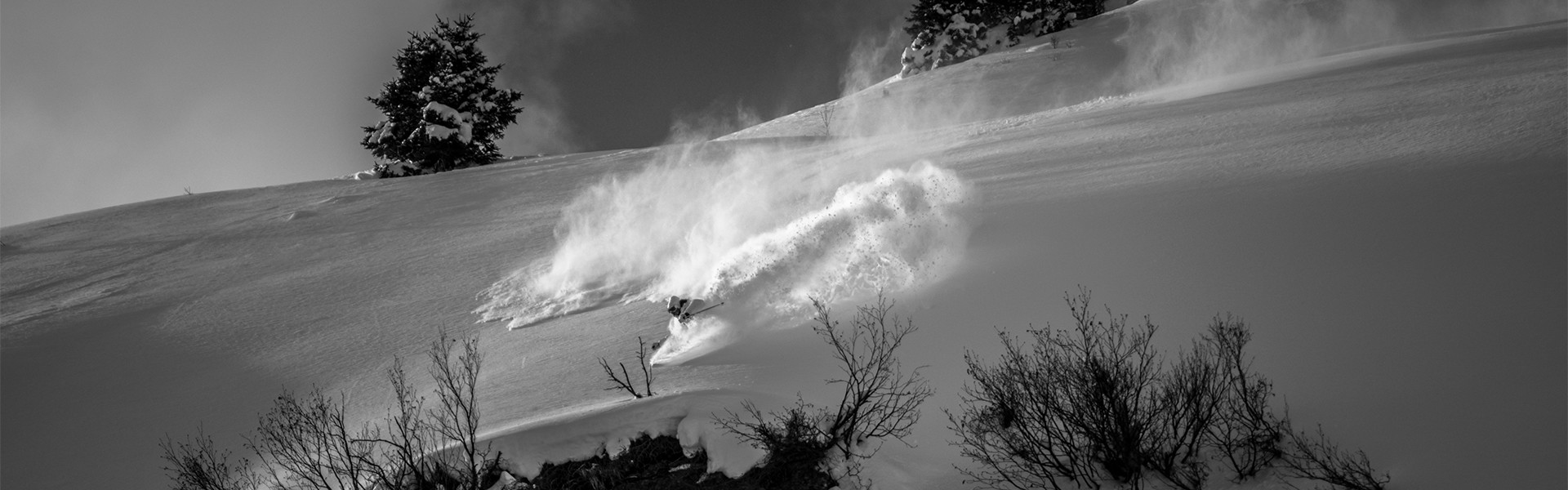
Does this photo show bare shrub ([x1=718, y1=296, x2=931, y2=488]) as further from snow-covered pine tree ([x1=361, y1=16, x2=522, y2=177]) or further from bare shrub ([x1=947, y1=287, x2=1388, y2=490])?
snow-covered pine tree ([x1=361, y1=16, x2=522, y2=177])

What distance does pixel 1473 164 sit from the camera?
11.1 m

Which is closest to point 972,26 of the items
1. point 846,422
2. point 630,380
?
point 630,380

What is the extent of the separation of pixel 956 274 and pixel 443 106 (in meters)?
31.3

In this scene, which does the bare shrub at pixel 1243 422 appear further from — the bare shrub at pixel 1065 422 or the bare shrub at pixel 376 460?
the bare shrub at pixel 376 460

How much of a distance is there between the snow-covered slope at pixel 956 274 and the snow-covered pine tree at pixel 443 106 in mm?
11122

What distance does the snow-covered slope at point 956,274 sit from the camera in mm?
8078

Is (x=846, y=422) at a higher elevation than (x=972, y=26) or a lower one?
lower

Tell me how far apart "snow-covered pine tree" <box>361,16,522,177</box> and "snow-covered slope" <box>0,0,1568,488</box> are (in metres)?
11.1

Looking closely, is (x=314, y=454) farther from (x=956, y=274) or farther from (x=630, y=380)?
(x=956, y=274)

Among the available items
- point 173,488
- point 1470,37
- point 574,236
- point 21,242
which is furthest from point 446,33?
point 1470,37

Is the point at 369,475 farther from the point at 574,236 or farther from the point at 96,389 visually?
the point at 574,236

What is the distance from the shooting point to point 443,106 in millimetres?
37281

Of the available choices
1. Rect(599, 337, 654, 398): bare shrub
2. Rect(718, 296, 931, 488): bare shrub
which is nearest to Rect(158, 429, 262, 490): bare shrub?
Rect(599, 337, 654, 398): bare shrub

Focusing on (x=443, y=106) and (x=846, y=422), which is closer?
(x=846, y=422)
